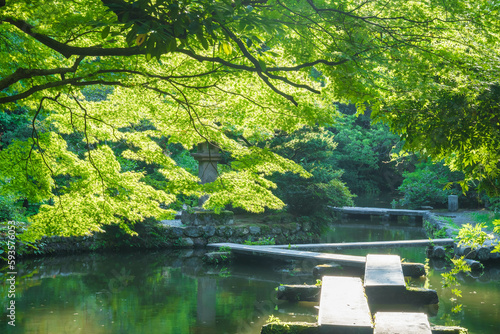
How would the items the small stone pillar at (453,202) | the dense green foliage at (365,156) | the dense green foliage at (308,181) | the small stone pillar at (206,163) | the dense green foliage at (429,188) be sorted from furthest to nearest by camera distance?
the dense green foliage at (365,156) → the dense green foliage at (429,188) → the small stone pillar at (453,202) → the dense green foliage at (308,181) → the small stone pillar at (206,163)

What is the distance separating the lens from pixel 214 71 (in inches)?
214

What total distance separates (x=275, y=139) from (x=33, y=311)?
9072 millimetres

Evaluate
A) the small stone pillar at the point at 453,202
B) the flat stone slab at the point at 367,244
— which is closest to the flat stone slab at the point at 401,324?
the flat stone slab at the point at 367,244

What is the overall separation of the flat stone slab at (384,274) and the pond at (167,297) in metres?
0.70

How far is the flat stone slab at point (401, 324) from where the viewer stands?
4469 mm

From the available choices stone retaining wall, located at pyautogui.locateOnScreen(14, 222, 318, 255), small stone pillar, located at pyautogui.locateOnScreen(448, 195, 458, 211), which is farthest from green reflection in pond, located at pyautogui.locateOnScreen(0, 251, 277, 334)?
small stone pillar, located at pyautogui.locateOnScreen(448, 195, 458, 211)

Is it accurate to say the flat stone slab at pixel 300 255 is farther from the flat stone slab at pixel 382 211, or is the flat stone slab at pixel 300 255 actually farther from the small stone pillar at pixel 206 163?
the flat stone slab at pixel 382 211

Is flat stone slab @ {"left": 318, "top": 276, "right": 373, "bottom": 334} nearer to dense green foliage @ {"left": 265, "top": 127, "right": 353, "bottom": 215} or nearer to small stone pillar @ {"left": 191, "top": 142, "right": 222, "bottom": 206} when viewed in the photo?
small stone pillar @ {"left": 191, "top": 142, "right": 222, "bottom": 206}

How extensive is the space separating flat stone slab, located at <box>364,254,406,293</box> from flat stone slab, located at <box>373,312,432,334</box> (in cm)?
231

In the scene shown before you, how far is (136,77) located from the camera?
5.91 m

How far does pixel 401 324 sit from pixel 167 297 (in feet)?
15.2

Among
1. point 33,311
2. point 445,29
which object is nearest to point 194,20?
point 445,29

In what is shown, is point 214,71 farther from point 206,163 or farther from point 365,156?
point 365,156

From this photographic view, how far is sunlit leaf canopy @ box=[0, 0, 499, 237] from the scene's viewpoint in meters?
3.87
